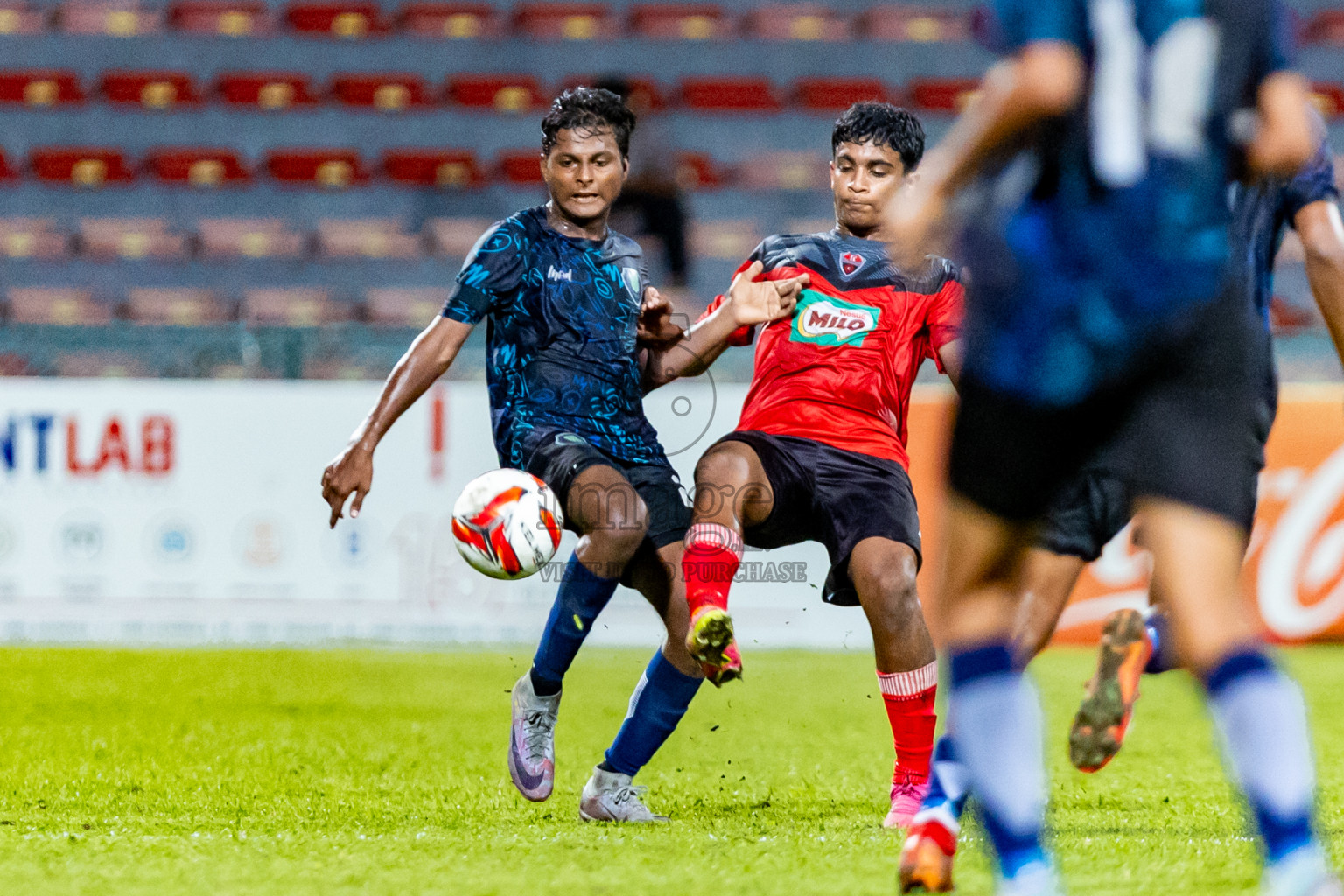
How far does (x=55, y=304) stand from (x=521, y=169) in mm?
3705

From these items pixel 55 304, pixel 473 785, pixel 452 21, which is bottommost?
pixel 473 785

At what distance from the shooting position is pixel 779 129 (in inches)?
499

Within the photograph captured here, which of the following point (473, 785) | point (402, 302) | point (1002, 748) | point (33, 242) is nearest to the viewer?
point (1002, 748)

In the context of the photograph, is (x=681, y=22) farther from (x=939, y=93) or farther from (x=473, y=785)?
(x=473, y=785)

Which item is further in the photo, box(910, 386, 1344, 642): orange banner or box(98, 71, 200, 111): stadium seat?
box(98, 71, 200, 111): stadium seat

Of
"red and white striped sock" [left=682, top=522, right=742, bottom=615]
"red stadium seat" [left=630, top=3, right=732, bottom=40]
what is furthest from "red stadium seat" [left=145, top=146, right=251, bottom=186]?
"red and white striped sock" [left=682, top=522, right=742, bottom=615]

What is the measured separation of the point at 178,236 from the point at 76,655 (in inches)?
196

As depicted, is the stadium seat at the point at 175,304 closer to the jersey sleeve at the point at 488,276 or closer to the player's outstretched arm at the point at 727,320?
the jersey sleeve at the point at 488,276

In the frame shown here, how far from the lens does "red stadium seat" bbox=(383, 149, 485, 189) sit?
12.3 metres

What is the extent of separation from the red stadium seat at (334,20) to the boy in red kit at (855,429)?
31.7 ft

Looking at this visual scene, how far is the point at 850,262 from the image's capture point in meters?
4.29

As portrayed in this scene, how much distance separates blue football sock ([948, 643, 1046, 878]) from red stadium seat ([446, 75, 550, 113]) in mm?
10914

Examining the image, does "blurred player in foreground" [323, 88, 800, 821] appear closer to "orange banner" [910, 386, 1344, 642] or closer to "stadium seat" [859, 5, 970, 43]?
"orange banner" [910, 386, 1344, 642]

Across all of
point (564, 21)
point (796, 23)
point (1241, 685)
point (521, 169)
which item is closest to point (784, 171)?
point (796, 23)
